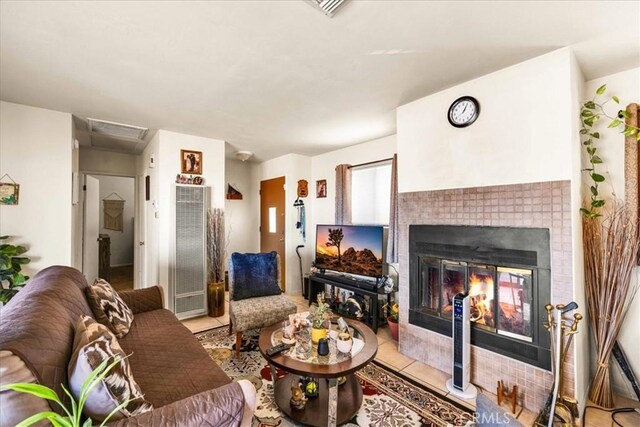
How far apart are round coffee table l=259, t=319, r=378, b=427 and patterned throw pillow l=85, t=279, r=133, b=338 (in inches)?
40.1

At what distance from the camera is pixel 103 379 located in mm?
1040

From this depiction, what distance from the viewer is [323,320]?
2.00 meters

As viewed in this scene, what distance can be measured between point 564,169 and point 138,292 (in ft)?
11.4

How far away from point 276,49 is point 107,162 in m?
4.08

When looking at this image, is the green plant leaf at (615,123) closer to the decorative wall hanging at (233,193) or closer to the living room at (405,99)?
the living room at (405,99)

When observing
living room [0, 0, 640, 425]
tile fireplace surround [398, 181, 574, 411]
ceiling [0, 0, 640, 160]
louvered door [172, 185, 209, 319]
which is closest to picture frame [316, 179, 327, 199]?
living room [0, 0, 640, 425]

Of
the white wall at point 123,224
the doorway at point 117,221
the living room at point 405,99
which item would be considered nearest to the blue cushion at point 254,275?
the living room at point 405,99

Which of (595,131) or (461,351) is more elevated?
(595,131)

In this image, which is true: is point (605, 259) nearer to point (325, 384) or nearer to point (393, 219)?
point (393, 219)

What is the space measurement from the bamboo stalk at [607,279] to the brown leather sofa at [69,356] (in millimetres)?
2401

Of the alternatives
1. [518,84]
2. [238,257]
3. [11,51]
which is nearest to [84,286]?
[238,257]

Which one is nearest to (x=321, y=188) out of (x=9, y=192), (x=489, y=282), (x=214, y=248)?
(x=214, y=248)

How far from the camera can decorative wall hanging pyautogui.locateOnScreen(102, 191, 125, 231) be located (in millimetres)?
7027

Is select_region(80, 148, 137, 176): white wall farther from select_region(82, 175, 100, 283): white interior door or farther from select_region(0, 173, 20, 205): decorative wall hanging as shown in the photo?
select_region(0, 173, 20, 205): decorative wall hanging
